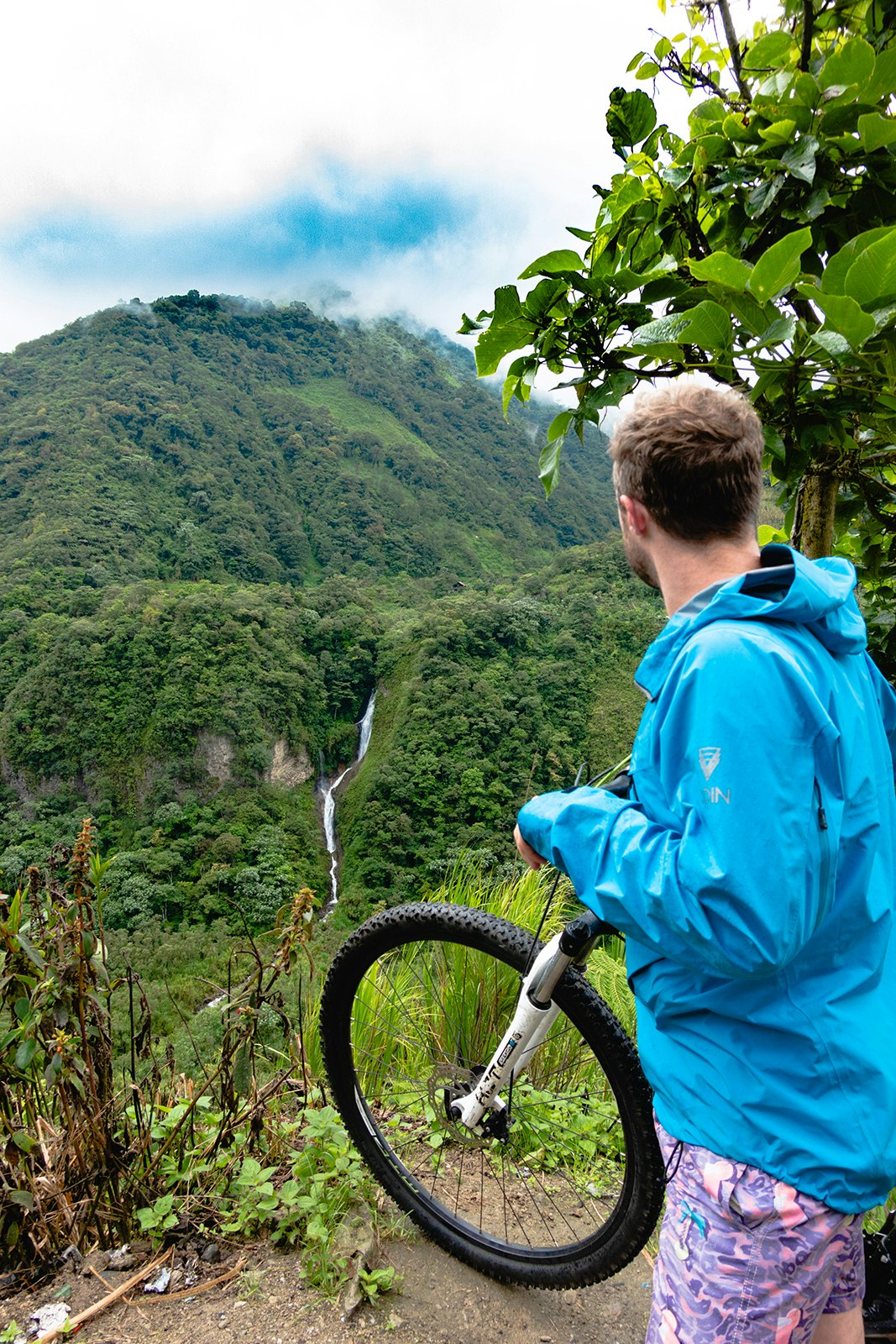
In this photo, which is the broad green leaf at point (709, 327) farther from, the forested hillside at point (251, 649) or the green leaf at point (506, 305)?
the forested hillside at point (251, 649)

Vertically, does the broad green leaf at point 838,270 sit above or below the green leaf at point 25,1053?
above

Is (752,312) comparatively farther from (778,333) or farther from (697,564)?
(697,564)

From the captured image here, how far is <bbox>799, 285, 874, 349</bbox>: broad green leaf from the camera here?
76cm

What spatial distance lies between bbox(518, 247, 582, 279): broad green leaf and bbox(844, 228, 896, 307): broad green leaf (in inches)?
15.6

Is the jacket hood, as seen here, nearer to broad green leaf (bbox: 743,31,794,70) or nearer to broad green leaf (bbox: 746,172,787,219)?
broad green leaf (bbox: 746,172,787,219)

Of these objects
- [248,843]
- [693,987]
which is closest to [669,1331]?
[693,987]

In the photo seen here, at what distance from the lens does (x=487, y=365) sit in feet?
3.77

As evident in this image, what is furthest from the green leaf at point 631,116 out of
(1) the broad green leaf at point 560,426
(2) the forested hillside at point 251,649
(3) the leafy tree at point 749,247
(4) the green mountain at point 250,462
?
(4) the green mountain at point 250,462

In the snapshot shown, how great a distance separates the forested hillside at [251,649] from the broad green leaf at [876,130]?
11.8m

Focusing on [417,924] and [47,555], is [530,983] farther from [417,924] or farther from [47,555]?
[47,555]

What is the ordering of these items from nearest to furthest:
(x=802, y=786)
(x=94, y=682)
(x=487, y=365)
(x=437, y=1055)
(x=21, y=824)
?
(x=802, y=786), (x=487, y=365), (x=437, y=1055), (x=21, y=824), (x=94, y=682)

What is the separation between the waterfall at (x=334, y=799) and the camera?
34781 mm

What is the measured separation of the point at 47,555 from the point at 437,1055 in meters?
57.6

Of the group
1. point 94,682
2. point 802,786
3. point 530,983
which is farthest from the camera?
point 94,682
